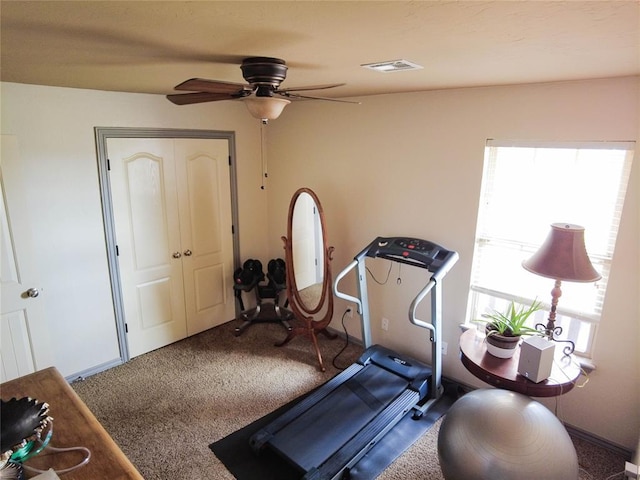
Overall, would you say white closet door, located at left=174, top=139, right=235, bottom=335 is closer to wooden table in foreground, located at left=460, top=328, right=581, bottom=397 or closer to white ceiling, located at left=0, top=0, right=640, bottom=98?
white ceiling, located at left=0, top=0, right=640, bottom=98

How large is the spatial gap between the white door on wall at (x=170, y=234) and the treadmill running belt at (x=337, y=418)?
1.84 m

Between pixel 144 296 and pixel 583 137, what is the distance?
3.68 meters

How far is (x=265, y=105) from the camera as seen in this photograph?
188 cm

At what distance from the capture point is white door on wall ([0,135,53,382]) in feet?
8.93

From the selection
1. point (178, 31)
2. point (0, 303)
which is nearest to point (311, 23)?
point (178, 31)

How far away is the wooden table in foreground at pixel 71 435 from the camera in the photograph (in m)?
1.34

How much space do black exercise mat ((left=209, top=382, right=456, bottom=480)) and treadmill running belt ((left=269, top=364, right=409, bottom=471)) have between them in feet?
0.43

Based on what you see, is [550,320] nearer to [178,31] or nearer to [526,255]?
[526,255]

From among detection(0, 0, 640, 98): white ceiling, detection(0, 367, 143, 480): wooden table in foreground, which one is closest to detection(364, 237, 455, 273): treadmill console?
detection(0, 0, 640, 98): white ceiling

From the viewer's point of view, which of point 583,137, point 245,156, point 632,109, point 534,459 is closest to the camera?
point 534,459

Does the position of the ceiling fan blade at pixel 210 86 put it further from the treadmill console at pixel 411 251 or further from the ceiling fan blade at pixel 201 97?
the treadmill console at pixel 411 251

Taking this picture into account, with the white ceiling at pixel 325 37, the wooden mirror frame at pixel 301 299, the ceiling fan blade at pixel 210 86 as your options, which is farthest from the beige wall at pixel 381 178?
the ceiling fan blade at pixel 210 86

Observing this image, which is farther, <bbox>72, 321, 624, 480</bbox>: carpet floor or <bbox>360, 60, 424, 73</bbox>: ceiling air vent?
<bbox>72, 321, 624, 480</bbox>: carpet floor

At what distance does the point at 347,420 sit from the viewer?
2768mm
